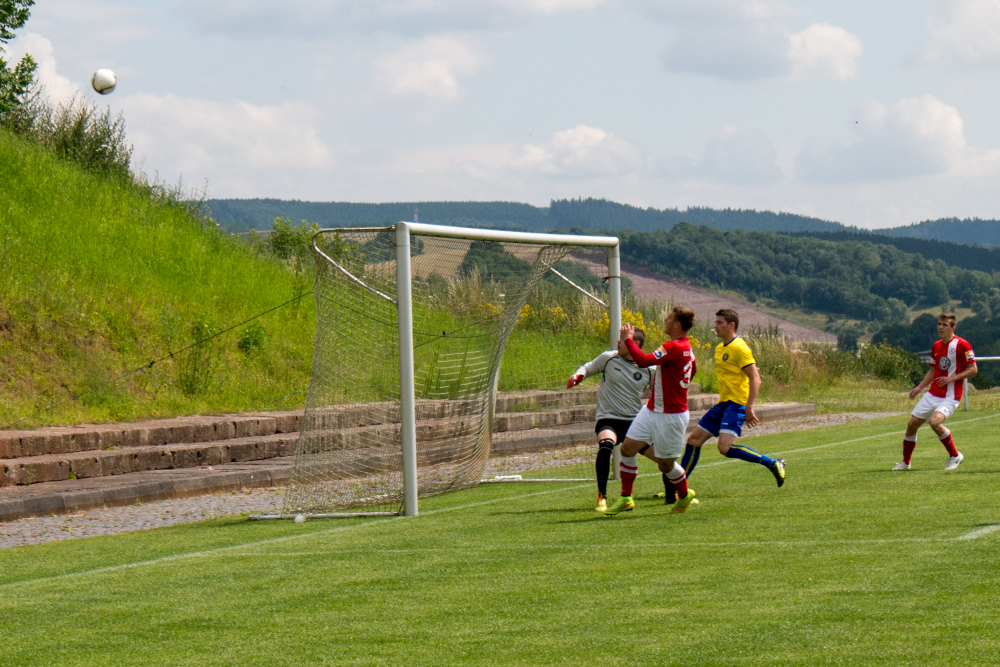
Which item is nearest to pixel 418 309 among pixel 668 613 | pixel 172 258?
pixel 668 613

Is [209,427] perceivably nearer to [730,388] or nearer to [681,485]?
[730,388]

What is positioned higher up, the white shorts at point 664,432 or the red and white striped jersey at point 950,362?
the red and white striped jersey at point 950,362

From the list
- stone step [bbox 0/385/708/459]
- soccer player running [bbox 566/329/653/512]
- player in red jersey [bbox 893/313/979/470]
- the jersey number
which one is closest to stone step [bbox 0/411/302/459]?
stone step [bbox 0/385/708/459]

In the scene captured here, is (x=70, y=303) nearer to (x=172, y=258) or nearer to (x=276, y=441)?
(x=172, y=258)

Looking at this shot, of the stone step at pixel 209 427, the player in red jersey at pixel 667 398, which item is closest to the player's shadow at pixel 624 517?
the player in red jersey at pixel 667 398

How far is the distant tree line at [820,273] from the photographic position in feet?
351

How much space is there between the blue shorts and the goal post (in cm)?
272

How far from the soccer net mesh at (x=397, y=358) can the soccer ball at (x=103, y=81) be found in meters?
8.38

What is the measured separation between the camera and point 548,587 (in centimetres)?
615

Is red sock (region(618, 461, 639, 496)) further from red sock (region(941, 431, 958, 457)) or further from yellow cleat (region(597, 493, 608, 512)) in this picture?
red sock (region(941, 431, 958, 457))

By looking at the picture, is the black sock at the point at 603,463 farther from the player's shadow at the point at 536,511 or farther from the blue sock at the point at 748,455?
the blue sock at the point at 748,455

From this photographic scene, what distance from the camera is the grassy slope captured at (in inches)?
683

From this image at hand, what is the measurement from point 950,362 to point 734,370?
3.62 m

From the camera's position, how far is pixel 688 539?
7.59m
